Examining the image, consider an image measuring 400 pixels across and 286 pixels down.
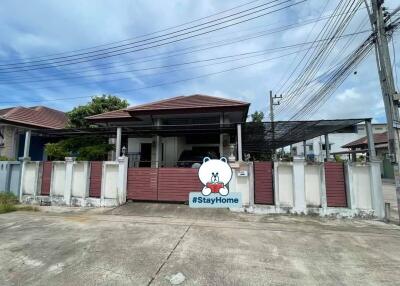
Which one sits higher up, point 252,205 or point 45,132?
point 45,132

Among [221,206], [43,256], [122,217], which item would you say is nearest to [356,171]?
[221,206]

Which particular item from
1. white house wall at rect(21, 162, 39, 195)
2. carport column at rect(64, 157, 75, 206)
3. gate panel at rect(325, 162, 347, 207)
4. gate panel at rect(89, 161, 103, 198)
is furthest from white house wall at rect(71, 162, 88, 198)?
gate panel at rect(325, 162, 347, 207)

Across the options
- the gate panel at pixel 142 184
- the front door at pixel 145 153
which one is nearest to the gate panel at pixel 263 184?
the gate panel at pixel 142 184

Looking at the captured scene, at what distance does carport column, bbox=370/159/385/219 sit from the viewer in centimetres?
702

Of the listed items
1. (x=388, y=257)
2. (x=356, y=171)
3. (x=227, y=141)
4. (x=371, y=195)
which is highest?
(x=227, y=141)

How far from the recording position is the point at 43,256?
4.29m

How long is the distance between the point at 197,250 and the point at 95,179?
6.18 m

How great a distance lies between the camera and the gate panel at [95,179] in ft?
30.1

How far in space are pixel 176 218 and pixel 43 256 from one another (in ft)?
11.8

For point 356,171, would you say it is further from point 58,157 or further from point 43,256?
point 58,157

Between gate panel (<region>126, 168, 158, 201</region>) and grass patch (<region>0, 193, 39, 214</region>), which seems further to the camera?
gate panel (<region>126, 168, 158, 201</region>)

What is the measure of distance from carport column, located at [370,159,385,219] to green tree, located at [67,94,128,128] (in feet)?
54.5

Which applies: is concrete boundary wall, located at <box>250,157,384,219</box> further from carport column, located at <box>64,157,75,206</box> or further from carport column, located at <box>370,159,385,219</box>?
carport column, located at <box>64,157,75,206</box>

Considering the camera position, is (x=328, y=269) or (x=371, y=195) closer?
(x=328, y=269)
